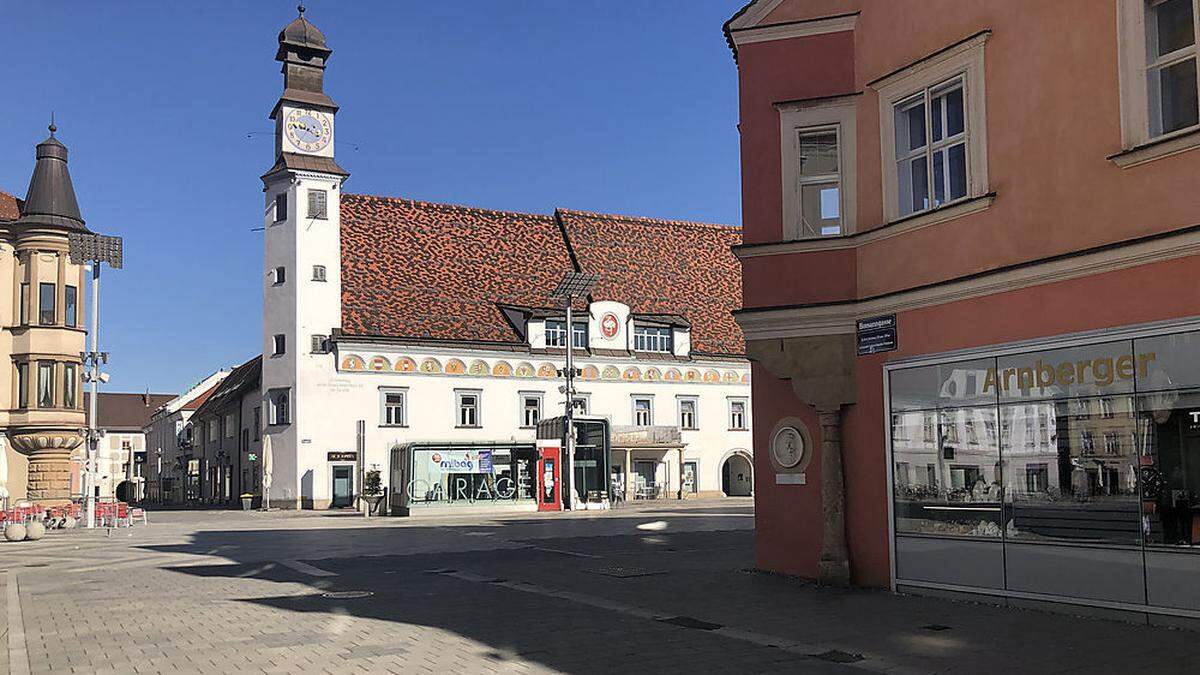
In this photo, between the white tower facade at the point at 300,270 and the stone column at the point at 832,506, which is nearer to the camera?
the stone column at the point at 832,506

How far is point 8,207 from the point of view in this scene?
50.4 metres

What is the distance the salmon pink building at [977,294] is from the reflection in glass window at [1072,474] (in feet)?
0.08

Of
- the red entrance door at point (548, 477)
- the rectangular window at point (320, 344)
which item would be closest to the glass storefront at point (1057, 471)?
the red entrance door at point (548, 477)

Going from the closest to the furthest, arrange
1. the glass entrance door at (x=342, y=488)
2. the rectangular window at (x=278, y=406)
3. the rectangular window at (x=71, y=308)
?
1. the rectangular window at (x=71, y=308)
2. the glass entrance door at (x=342, y=488)
3. the rectangular window at (x=278, y=406)

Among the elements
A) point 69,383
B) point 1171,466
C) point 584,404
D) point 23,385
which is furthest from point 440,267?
point 1171,466

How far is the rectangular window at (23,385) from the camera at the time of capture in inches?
1859

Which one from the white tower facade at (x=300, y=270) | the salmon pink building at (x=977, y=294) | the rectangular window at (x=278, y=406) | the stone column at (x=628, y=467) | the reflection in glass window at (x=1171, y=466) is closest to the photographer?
the reflection in glass window at (x=1171, y=466)

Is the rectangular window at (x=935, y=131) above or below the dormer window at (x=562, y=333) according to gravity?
below

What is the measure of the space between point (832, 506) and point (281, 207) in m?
46.4

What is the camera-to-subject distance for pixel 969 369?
44.6ft

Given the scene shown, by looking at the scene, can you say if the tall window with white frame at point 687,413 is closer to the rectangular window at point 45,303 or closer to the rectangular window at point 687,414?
the rectangular window at point 687,414

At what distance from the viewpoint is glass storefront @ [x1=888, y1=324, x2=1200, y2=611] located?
1119 centimetres

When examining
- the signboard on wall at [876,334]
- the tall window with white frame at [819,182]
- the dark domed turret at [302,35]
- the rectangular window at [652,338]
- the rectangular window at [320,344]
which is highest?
the dark domed turret at [302,35]

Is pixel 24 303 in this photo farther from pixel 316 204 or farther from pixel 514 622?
pixel 514 622
